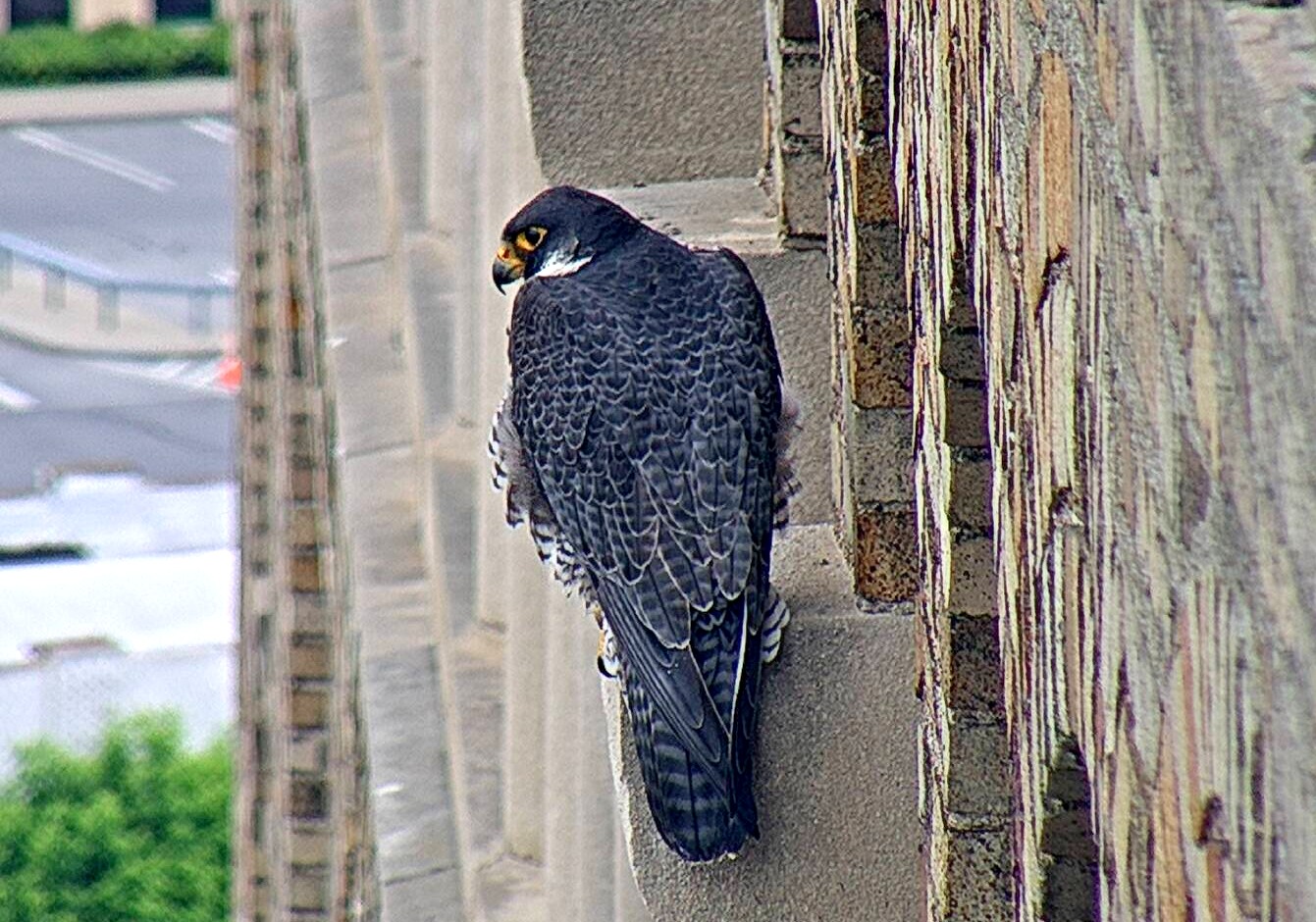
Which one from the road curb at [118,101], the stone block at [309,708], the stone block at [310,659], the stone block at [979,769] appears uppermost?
the road curb at [118,101]

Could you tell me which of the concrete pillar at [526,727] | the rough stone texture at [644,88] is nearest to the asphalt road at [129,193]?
the concrete pillar at [526,727]

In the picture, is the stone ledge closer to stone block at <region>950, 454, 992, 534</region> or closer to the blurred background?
stone block at <region>950, 454, 992, 534</region>

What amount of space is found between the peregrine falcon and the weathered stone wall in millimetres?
797

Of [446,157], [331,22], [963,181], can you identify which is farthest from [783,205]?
[331,22]

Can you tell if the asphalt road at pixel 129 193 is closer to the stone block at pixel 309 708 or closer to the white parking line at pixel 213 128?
the white parking line at pixel 213 128

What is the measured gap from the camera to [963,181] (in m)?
1.85

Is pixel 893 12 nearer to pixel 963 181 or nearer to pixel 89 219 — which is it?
pixel 963 181

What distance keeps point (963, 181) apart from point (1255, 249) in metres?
0.91

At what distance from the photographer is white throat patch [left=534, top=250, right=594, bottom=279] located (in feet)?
10.1

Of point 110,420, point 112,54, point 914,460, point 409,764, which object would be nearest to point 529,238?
point 914,460

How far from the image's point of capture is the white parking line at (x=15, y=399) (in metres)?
19.3

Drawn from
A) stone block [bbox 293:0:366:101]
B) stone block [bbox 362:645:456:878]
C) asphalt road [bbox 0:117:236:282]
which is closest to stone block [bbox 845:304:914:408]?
stone block [bbox 362:645:456:878]

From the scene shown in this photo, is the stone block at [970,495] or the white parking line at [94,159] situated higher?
the white parking line at [94,159]

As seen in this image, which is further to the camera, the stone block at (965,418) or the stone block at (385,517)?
the stone block at (385,517)
